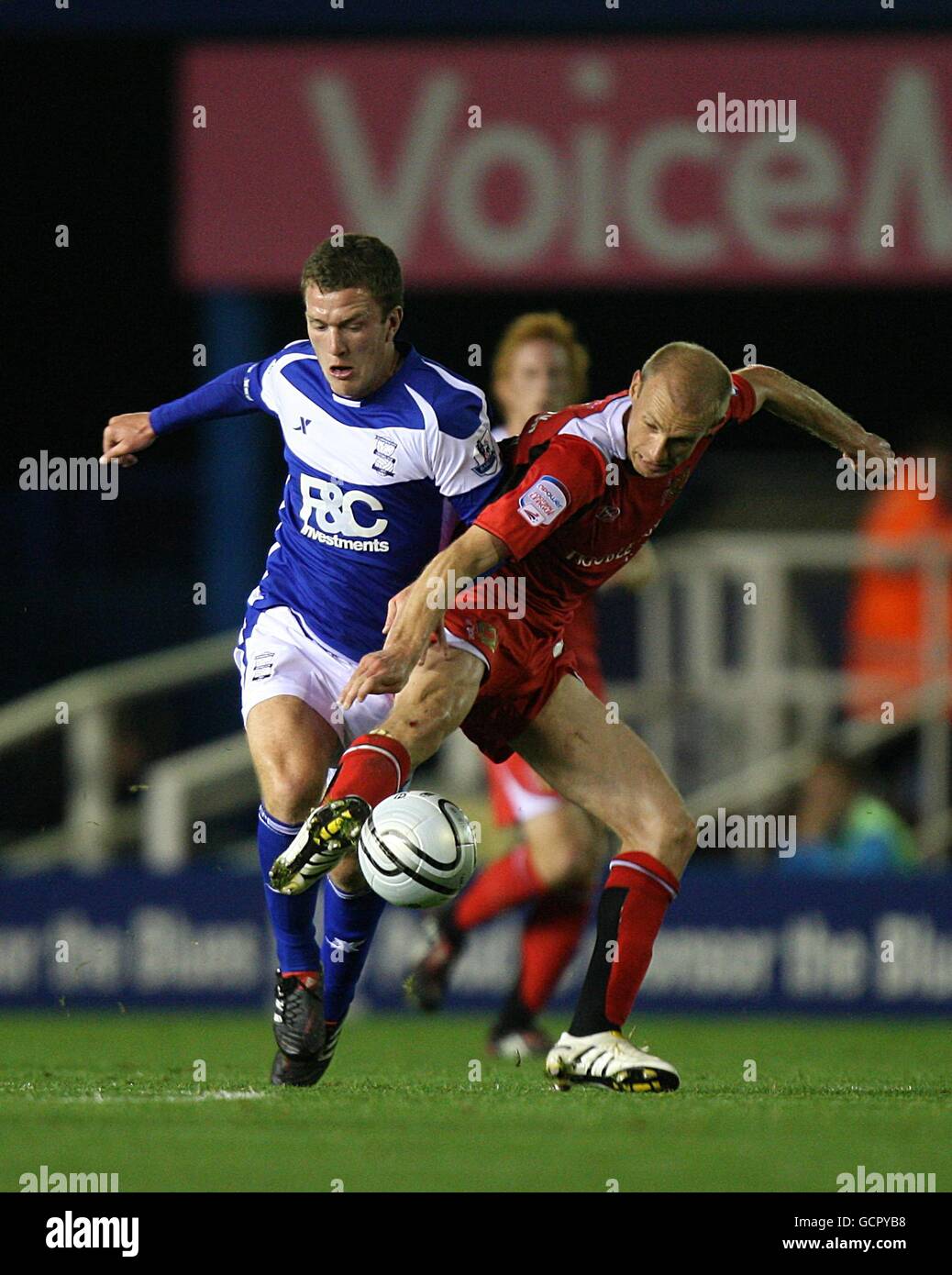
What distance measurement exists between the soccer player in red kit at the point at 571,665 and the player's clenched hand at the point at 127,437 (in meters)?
1.12

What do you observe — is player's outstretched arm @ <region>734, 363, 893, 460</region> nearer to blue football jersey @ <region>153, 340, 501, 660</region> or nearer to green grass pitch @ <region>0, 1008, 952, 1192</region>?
blue football jersey @ <region>153, 340, 501, 660</region>

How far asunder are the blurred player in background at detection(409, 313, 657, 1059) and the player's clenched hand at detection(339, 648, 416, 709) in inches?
97.1

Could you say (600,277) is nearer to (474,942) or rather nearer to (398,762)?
(474,942)

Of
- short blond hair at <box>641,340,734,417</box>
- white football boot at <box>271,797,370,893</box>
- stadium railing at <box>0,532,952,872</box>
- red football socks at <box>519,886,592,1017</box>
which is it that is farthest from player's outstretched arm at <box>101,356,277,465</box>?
stadium railing at <box>0,532,952,872</box>

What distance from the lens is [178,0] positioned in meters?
13.0

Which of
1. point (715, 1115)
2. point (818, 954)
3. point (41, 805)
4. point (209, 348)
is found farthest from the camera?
point (209, 348)

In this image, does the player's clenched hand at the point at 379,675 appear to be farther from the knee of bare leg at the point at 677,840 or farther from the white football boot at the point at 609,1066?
the white football boot at the point at 609,1066

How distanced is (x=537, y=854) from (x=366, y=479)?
264cm

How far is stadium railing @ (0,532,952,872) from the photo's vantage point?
40.2ft

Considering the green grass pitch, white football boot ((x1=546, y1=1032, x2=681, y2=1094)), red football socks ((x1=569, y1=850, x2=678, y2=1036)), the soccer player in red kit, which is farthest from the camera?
red football socks ((x1=569, y1=850, x2=678, y2=1036))

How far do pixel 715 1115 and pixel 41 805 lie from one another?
738 centimetres

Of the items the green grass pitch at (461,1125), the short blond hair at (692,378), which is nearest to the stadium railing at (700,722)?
the green grass pitch at (461,1125)

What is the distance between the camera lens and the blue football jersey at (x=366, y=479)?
6746mm

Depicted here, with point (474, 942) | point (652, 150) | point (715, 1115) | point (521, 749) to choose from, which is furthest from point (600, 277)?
point (715, 1115)
